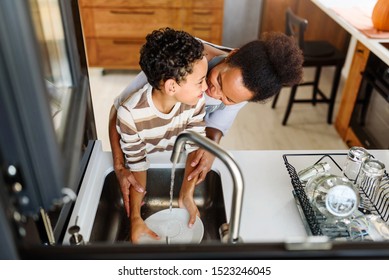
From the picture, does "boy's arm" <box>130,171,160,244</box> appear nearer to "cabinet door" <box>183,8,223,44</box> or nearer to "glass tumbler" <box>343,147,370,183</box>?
"glass tumbler" <box>343,147,370,183</box>

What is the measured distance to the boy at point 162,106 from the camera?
1083 mm

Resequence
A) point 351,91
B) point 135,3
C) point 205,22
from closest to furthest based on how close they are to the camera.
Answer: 1. point 351,91
2. point 135,3
3. point 205,22

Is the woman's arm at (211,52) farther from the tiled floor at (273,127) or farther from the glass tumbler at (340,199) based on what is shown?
the tiled floor at (273,127)

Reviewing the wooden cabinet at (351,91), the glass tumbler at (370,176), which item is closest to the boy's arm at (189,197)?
the glass tumbler at (370,176)

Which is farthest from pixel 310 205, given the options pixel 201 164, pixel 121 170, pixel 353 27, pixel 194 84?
pixel 353 27

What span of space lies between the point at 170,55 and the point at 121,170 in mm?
401

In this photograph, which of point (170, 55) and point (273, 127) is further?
point (273, 127)

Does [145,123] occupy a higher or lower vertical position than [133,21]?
higher

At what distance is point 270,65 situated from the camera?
110 cm

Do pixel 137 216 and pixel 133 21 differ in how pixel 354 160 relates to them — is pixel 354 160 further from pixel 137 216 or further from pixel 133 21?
pixel 133 21

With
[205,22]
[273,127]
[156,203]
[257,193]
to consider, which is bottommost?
[273,127]

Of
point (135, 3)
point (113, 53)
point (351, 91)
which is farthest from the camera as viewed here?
point (113, 53)

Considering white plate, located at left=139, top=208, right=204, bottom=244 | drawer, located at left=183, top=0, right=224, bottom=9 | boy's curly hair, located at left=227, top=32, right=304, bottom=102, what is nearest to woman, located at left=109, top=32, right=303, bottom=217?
boy's curly hair, located at left=227, top=32, right=304, bottom=102
